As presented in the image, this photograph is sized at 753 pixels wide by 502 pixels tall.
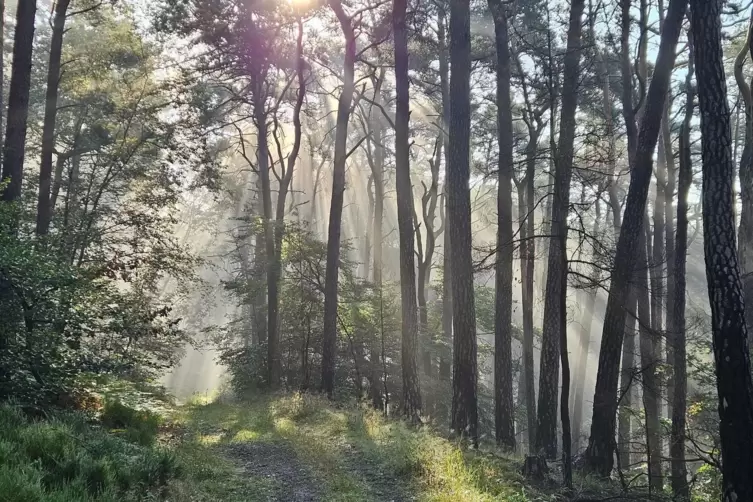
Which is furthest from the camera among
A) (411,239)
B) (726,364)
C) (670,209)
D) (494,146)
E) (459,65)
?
(494,146)

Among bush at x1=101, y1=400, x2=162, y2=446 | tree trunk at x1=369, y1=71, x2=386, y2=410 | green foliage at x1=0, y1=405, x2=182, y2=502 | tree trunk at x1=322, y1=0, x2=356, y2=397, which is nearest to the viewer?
green foliage at x1=0, y1=405, x2=182, y2=502

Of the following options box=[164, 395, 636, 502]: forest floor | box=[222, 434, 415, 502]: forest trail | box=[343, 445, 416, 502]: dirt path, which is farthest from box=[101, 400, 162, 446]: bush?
box=[343, 445, 416, 502]: dirt path

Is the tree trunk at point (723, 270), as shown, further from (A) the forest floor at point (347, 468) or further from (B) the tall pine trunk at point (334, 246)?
(B) the tall pine trunk at point (334, 246)

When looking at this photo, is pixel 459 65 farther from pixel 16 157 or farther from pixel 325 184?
pixel 325 184

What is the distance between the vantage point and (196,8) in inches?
570

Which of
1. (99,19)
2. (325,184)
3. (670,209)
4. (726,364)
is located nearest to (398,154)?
(726,364)

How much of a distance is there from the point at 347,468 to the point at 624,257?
6.03 metres

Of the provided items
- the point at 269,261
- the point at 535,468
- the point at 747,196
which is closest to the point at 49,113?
the point at 269,261

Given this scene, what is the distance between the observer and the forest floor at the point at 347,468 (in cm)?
513

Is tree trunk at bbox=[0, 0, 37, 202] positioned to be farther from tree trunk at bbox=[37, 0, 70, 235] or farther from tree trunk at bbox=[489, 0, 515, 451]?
tree trunk at bbox=[489, 0, 515, 451]

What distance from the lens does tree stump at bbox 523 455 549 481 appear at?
6.27 meters

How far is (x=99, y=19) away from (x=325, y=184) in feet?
67.1

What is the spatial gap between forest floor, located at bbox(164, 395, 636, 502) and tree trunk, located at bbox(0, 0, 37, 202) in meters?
5.87

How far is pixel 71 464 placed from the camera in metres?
3.97
